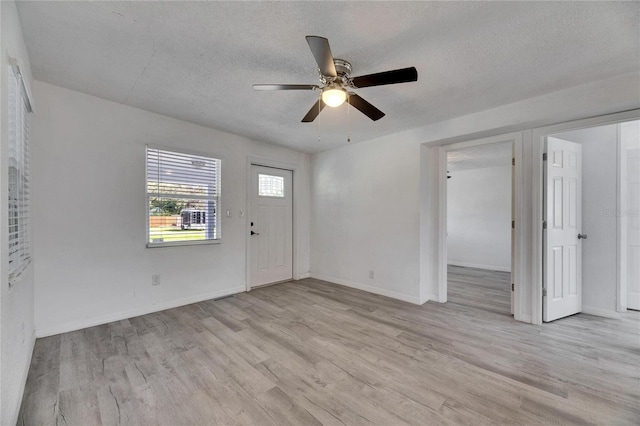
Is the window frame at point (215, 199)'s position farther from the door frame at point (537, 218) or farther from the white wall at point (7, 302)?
the door frame at point (537, 218)

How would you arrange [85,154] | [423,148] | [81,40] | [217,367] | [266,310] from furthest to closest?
[423,148], [266,310], [85,154], [217,367], [81,40]

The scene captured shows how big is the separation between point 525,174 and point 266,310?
3.53 metres

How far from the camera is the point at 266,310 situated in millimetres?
3285

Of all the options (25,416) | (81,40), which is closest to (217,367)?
(25,416)

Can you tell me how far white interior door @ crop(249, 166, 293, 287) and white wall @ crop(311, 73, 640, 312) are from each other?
53 centimetres

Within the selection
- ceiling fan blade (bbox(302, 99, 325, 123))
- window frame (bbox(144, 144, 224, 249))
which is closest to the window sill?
window frame (bbox(144, 144, 224, 249))

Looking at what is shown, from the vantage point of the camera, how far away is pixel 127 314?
296 centimetres

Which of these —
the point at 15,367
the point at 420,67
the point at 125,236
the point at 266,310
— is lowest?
the point at 266,310

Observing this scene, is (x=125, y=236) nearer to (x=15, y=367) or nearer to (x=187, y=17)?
(x=15, y=367)

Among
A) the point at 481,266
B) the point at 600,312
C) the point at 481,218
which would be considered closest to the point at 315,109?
the point at 600,312

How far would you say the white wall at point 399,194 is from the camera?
100 inches

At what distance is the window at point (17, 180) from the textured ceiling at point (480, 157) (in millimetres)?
4683

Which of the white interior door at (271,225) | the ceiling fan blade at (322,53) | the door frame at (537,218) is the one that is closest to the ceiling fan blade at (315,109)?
the ceiling fan blade at (322,53)

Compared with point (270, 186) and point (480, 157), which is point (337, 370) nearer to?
point (270, 186)
